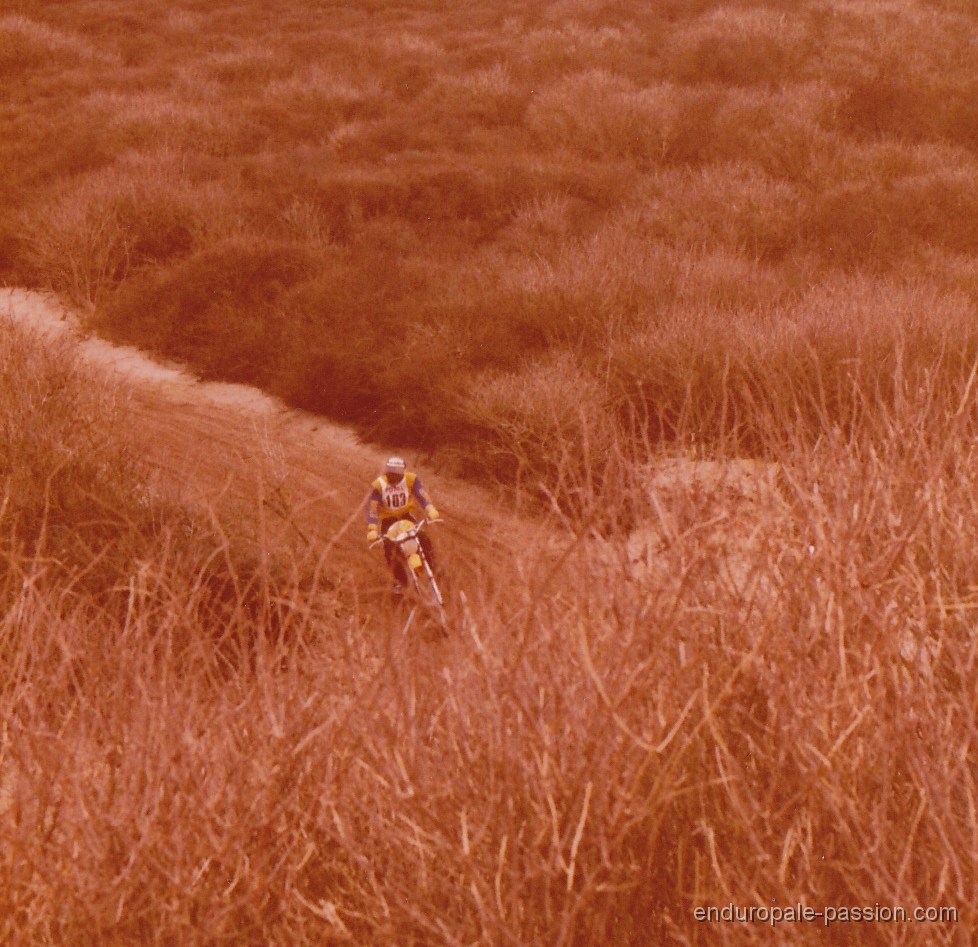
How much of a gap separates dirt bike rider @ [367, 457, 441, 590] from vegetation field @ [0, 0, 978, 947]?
48 cm

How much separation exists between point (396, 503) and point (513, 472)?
1.89 metres

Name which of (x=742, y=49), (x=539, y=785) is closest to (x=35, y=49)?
(x=742, y=49)

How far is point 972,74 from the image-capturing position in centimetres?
1655

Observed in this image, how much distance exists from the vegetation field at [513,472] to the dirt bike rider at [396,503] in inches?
19.0

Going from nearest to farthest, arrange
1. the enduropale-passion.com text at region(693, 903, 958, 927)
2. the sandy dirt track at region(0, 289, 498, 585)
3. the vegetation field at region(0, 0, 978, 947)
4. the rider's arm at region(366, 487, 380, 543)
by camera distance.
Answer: the enduropale-passion.com text at region(693, 903, 958, 927), the vegetation field at region(0, 0, 978, 947), the rider's arm at region(366, 487, 380, 543), the sandy dirt track at region(0, 289, 498, 585)

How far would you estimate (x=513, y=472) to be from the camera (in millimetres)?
8789

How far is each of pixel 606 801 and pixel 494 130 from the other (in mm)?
14788

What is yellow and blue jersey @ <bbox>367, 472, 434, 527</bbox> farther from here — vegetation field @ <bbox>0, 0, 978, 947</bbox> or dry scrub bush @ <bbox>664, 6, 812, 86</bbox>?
dry scrub bush @ <bbox>664, 6, 812, 86</bbox>

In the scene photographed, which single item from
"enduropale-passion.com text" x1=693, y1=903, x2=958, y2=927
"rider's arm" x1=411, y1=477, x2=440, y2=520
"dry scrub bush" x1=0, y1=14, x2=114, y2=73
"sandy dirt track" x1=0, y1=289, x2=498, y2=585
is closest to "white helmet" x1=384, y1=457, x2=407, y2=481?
"rider's arm" x1=411, y1=477, x2=440, y2=520

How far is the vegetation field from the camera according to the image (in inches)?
119

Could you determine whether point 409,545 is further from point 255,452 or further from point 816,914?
point 816,914

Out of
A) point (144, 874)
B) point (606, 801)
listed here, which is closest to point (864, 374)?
point (606, 801)

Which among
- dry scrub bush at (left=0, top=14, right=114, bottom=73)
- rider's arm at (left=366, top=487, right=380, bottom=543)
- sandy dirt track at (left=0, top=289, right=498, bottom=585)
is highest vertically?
dry scrub bush at (left=0, top=14, right=114, bottom=73)

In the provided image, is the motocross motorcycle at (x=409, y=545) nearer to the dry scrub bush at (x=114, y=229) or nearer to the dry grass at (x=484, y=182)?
the dry grass at (x=484, y=182)
